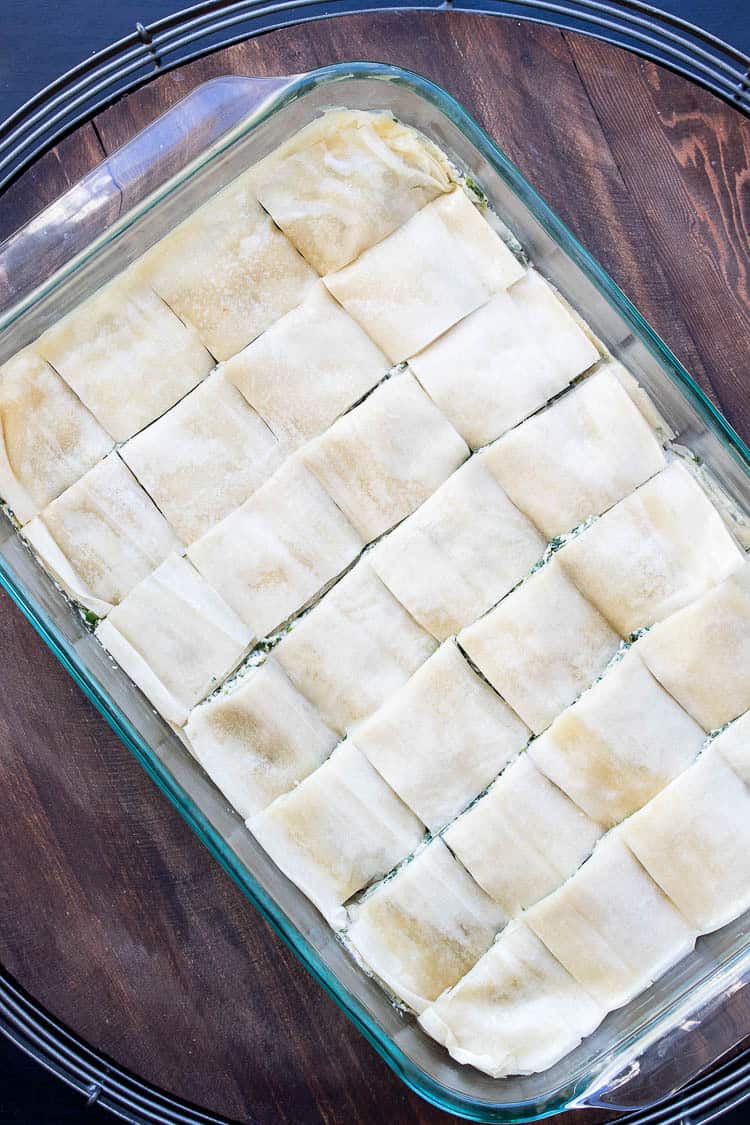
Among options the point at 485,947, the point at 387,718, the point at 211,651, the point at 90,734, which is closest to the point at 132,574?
the point at 211,651

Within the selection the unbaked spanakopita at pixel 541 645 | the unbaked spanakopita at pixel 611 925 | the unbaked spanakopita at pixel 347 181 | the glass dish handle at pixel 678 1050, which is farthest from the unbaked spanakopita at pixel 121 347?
the glass dish handle at pixel 678 1050

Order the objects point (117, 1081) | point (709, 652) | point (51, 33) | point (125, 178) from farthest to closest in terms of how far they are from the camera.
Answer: point (51, 33) → point (117, 1081) → point (125, 178) → point (709, 652)

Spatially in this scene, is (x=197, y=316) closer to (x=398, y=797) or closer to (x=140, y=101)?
(x=140, y=101)

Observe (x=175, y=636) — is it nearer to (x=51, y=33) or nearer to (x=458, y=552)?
(x=458, y=552)

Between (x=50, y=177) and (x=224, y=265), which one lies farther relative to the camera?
(x=50, y=177)

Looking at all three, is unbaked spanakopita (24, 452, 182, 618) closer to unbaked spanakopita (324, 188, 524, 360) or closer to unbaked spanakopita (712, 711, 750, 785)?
unbaked spanakopita (324, 188, 524, 360)

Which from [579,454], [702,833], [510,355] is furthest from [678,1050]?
[510,355]

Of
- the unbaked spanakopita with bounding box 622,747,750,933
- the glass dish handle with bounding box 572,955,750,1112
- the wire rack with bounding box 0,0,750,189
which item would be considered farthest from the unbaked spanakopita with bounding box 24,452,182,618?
the glass dish handle with bounding box 572,955,750,1112
